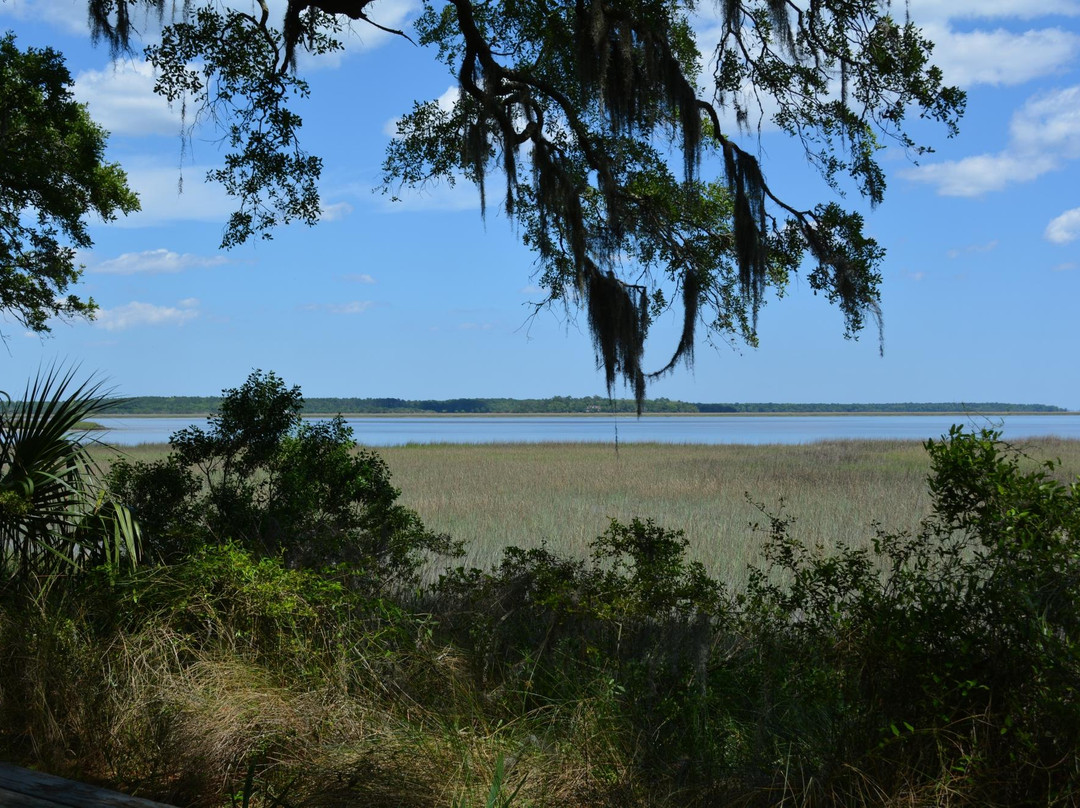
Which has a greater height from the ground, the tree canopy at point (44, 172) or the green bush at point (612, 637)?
the tree canopy at point (44, 172)

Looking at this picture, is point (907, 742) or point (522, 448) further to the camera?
point (522, 448)

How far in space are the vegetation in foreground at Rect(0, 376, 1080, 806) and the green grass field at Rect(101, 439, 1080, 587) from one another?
6.38ft

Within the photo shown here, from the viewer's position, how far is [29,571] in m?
6.18

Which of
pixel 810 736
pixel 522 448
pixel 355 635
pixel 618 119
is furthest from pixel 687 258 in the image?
pixel 522 448

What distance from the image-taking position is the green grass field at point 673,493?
1292 cm

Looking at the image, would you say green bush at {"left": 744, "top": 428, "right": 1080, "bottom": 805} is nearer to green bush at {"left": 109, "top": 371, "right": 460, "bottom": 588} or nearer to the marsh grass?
the marsh grass

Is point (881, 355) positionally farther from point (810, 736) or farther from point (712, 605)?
point (810, 736)

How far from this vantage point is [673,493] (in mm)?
19578

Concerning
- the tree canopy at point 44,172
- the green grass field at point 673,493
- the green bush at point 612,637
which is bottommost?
the green grass field at point 673,493

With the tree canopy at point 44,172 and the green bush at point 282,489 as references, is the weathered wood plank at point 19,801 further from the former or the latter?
the tree canopy at point 44,172

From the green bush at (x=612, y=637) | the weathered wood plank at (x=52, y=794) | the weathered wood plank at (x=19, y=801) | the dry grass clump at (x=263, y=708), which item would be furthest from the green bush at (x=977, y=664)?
the weathered wood plank at (x=19, y=801)

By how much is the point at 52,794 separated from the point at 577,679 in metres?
2.73

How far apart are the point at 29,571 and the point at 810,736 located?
5095 millimetres

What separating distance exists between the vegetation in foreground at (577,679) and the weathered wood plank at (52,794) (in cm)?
46
